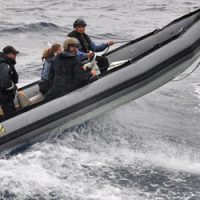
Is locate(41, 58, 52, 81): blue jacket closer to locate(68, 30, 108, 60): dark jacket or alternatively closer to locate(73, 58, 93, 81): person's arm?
locate(73, 58, 93, 81): person's arm

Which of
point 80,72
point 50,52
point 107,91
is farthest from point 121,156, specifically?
point 50,52

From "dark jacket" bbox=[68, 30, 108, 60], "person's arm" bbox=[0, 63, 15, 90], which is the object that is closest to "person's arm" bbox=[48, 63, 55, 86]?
"person's arm" bbox=[0, 63, 15, 90]

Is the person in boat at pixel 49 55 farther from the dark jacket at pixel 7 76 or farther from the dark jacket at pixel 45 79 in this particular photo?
the dark jacket at pixel 7 76

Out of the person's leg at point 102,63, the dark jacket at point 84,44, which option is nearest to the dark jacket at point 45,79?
the dark jacket at point 84,44

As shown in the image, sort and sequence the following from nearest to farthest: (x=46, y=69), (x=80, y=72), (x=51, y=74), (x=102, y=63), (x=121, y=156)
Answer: (x=121, y=156), (x=80, y=72), (x=51, y=74), (x=46, y=69), (x=102, y=63)

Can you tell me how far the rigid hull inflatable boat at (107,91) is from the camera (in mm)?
7508

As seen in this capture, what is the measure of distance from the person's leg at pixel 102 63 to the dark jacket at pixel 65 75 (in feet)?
2.90

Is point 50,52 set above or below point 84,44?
above

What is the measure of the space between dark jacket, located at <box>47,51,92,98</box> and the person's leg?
884 millimetres

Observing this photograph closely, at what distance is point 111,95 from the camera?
8.16m

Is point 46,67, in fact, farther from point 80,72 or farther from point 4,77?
point 4,77

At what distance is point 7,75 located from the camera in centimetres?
730

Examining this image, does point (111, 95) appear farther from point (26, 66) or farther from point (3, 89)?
point (26, 66)

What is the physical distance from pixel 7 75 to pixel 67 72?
3.10ft
